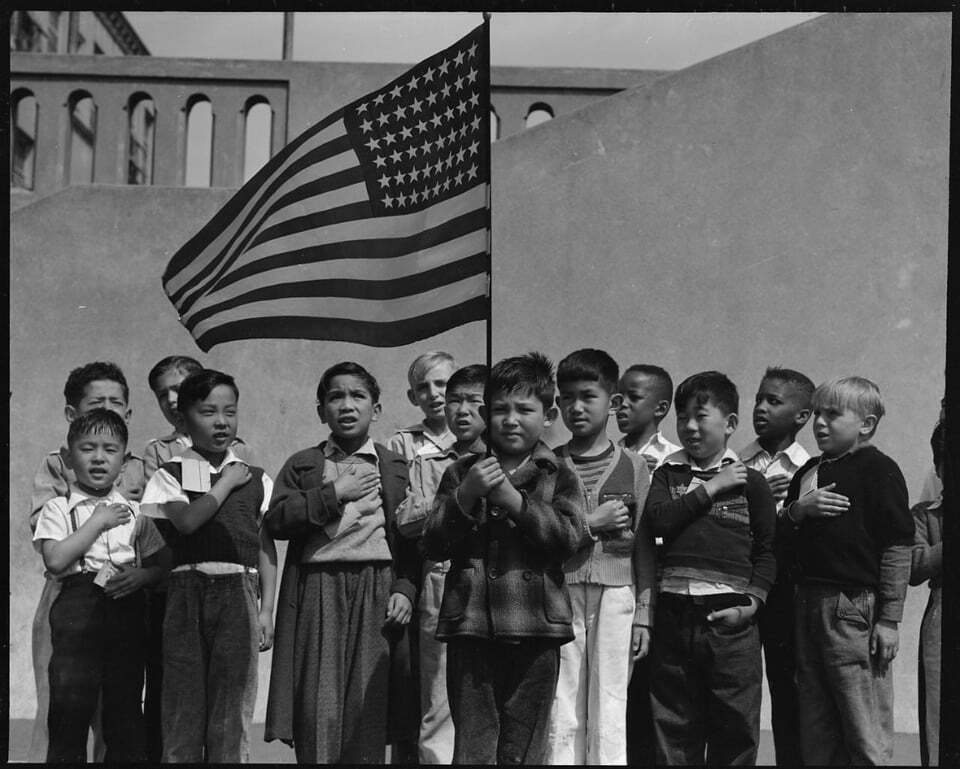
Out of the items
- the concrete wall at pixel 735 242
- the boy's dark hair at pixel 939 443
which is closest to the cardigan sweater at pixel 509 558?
the boy's dark hair at pixel 939 443

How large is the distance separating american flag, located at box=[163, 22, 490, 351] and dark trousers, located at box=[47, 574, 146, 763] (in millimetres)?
1043

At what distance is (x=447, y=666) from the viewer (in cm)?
506

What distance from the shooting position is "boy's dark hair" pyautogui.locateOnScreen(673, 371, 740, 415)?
5434mm

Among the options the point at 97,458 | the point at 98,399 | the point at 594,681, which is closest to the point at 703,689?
the point at 594,681

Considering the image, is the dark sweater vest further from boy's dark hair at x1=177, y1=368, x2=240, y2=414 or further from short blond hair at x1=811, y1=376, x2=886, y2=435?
short blond hair at x1=811, y1=376, x2=886, y2=435

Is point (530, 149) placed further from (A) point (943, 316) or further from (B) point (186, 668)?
(B) point (186, 668)

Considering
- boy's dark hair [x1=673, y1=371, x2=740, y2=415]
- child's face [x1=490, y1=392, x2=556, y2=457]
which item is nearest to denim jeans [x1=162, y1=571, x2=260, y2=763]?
child's face [x1=490, y1=392, x2=556, y2=457]

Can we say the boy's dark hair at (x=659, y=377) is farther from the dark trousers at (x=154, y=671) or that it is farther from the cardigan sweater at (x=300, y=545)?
the dark trousers at (x=154, y=671)

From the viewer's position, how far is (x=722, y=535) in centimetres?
528

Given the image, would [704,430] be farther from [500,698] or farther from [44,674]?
[44,674]

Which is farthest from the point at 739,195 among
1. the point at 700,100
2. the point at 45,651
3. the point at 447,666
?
the point at 45,651

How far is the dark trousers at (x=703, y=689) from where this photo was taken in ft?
17.1

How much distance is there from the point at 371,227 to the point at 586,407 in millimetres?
1017

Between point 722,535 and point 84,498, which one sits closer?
point 722,535
